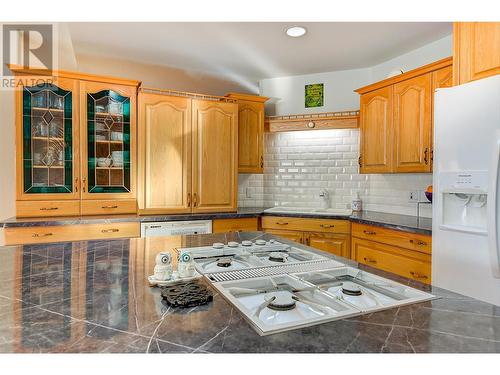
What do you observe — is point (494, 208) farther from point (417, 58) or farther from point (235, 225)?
point (235, 225)

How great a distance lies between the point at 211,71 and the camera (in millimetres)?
3818

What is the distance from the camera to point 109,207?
10.3 ft

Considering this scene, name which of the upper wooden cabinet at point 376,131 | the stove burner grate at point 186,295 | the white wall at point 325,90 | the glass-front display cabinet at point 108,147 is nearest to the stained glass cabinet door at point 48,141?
the glass-front display cabinet at point 108,147

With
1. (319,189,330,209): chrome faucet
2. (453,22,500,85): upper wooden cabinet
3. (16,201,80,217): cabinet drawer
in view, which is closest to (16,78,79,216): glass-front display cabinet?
(16,201,80,217): cabinet drawer

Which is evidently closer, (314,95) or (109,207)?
(109,207)

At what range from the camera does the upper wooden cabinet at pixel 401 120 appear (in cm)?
273

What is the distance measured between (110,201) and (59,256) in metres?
1.79

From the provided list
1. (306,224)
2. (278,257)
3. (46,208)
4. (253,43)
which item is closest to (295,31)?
(253,43)

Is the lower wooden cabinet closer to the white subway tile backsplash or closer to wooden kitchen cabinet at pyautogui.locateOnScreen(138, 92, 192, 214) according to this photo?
the white subway tile backsplash

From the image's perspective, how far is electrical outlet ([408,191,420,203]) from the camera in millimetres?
3158

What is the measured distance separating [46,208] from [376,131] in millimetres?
3182
